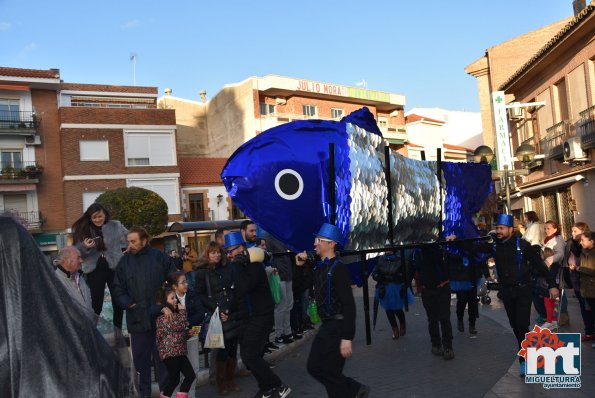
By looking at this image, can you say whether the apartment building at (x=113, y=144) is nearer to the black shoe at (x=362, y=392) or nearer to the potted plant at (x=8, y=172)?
the potted plant at (x=8, y=172)


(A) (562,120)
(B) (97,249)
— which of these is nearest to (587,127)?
(A) (562,120)

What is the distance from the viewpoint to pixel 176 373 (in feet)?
18.5

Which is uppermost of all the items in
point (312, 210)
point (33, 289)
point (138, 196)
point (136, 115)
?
point (136, 115)

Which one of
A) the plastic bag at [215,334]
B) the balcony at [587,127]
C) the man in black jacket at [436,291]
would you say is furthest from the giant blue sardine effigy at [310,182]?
the balcony at [587,127]

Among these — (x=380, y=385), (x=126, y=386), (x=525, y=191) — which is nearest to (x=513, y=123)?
(x=525, y=191)

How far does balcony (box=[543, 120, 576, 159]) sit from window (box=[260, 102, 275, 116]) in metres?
23.2

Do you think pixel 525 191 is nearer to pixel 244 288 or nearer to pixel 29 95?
pixel 244 288

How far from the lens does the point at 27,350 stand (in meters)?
2.50

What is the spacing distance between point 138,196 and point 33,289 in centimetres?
2847

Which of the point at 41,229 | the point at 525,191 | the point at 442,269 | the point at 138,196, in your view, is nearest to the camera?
the point at 442,269

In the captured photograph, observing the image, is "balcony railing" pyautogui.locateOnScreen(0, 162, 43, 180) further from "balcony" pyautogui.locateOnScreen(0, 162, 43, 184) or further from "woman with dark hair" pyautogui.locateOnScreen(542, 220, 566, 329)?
"woman with dark hair" pyautogui.locateOnScreen(542, 220, 566, 329)

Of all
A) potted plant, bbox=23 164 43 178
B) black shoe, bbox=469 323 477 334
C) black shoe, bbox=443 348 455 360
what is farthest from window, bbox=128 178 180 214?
black shoe, bbox=443 348 455 360

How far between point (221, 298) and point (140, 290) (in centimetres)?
85

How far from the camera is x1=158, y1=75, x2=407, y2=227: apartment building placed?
37531mm
